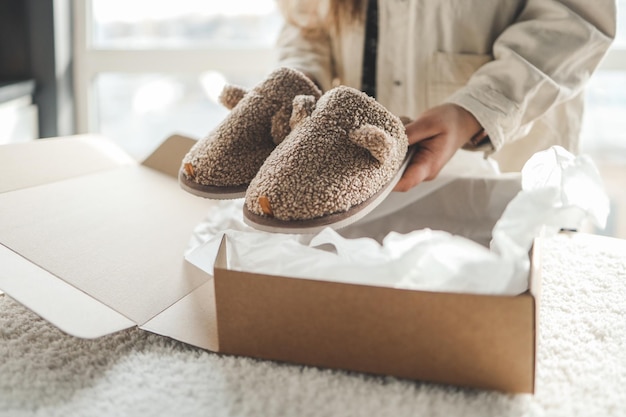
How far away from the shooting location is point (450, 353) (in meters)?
0.41

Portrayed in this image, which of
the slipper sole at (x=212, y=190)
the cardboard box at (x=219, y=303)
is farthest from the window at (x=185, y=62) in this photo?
the slipper sole at (x=212, y=190)

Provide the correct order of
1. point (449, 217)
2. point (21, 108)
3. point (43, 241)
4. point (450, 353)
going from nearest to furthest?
1. point (450, 353)
2. point (43, 241)
3. point (449, 217)
4. point (21, 108)

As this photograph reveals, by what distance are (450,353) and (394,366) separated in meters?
0.04

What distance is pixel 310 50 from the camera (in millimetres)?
916

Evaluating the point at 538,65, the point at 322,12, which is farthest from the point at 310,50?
the point at 538,65

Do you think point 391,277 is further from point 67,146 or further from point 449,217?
point 67,146

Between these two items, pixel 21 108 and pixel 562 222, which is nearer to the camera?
pixel 562 222

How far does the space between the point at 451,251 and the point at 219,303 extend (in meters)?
0.17

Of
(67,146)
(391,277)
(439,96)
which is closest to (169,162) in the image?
(67,146)

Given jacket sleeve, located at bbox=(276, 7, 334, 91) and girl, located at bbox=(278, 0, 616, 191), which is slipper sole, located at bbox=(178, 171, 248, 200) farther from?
jacket sleeve, located at bbox=(276, 7, 334, 91)

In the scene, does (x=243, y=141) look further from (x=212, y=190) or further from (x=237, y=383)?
(x=237, y=383)

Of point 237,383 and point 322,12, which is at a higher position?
point 322,12

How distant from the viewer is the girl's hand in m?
0.60

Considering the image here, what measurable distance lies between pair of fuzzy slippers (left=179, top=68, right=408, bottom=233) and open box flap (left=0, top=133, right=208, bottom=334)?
98mm
